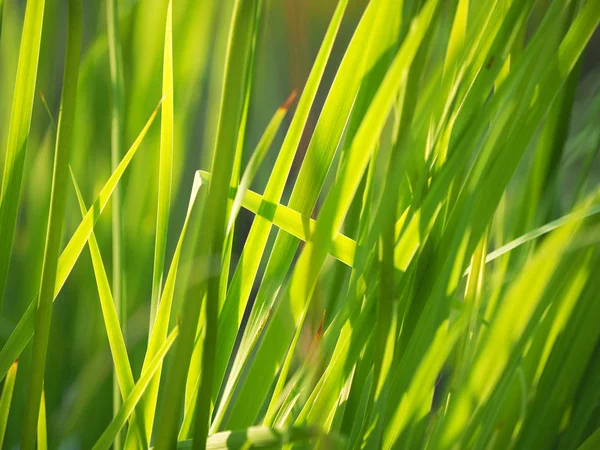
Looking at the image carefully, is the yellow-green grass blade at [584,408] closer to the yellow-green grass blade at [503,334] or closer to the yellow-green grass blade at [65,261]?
the yellow-green grass blade at [503,334]

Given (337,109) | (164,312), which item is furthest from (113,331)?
(337,109)

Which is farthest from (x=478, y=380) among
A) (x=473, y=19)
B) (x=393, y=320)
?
(x=473, y=19)

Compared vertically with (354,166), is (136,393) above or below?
below

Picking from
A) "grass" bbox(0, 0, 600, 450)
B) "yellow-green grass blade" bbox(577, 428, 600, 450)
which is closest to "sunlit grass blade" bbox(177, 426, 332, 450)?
"grass" bbox(0, 0, 600, 450)

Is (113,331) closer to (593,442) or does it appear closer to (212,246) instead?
(212,246)

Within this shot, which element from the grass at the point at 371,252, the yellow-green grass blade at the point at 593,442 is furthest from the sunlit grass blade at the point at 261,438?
the yellow-green grass blade at the point at 593,442
